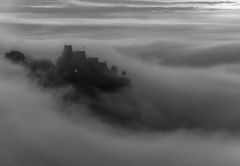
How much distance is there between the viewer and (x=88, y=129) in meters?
200

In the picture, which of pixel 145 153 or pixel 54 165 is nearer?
pixel 54 165

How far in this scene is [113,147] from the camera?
17662 cm

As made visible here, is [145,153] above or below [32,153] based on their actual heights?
above

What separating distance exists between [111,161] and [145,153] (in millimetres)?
19465

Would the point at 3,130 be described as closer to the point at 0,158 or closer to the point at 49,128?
the point at 49,128

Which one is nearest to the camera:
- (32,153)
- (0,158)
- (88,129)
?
(0,158)

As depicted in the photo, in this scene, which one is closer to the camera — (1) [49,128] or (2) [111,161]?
(2) [111,161]

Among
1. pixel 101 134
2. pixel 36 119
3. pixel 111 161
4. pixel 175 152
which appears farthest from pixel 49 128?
pixel 175 152

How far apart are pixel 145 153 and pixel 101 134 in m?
31.5

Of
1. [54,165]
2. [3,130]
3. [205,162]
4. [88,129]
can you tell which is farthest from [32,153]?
[205,162]

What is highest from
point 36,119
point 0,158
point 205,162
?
point 36,119

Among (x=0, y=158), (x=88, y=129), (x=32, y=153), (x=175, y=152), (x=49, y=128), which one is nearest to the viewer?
(x=0, y=158)

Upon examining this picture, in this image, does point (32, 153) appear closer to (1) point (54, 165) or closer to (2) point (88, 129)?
(1) point (54, 165)

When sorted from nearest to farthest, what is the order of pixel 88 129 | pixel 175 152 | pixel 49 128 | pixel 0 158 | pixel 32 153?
pixel 0 158 < pixel 32 153 < pixel 175 152 < pixel 49 128 < pixel 88 129
